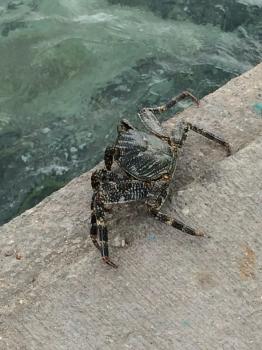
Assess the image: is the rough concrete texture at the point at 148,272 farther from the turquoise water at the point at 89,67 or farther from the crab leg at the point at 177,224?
the turquoise water at the point at 89,67

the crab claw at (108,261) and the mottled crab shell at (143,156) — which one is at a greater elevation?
the mottled crab shell at (143,156)

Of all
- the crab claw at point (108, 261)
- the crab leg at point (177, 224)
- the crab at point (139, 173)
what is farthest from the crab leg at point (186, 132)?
the crab claw at point (108, 261)

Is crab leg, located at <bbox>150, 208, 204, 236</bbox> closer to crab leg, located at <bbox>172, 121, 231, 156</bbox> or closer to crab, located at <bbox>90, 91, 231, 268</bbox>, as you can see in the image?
crab, located at <bbox>90, 91, 231, 268</bbox>

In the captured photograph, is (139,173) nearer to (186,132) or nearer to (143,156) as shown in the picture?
(143,156)


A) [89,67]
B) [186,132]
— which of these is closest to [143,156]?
[186,132]

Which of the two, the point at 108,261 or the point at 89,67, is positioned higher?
the point at 108,261

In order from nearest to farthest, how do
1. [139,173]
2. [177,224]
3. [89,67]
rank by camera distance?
[177,224] < [139,173] < [89,67]

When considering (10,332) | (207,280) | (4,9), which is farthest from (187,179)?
(4,9)
